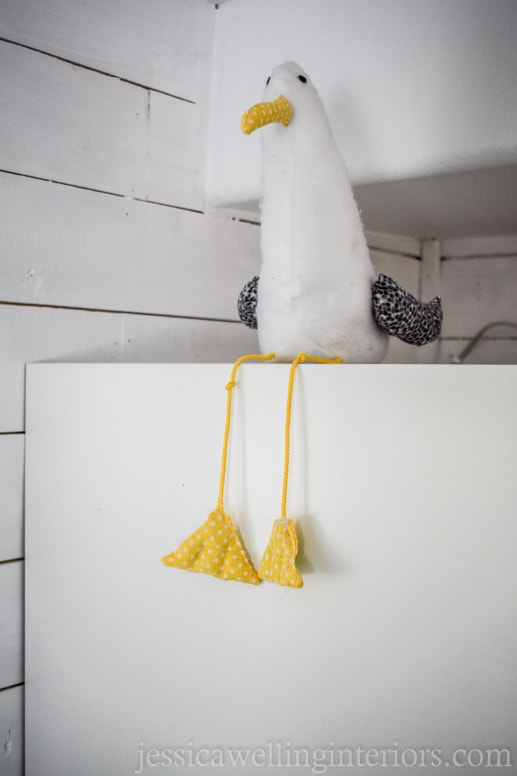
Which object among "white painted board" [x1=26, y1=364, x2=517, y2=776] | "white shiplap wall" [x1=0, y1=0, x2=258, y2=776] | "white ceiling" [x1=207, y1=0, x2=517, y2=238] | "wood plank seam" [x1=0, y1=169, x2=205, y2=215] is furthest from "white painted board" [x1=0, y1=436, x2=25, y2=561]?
"white ceiling" [x1=207, y1=0, x2=517, y2=238]

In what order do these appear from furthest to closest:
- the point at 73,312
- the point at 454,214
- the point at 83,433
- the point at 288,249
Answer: the point at 454,214
the point at 73,312
the point at 83,433
the point at 288,249

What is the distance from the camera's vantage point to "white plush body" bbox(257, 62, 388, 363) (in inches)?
26.2

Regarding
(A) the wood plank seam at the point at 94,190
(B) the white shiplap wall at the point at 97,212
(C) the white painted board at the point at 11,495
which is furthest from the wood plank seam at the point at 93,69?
(C) the white painted board at the point at 11,495

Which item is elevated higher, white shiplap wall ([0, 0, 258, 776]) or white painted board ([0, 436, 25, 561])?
white shiplap wall ([0, 0, 258, 776])

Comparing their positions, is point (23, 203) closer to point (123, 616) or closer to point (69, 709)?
point (123, 616)

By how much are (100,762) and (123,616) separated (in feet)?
0.56

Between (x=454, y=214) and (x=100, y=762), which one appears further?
(x=454, y=214)

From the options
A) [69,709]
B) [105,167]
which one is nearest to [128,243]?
[105,167]

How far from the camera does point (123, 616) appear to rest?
0.74 metres

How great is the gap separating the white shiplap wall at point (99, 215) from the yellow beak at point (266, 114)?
1.05ft

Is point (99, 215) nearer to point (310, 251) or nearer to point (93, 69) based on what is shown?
point (93, 69)

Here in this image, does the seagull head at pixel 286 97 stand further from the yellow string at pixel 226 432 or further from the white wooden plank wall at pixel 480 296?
the white wooden plank wall at pixel 480 296

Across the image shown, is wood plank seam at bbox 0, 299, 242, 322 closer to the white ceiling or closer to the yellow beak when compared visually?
the white ceiling

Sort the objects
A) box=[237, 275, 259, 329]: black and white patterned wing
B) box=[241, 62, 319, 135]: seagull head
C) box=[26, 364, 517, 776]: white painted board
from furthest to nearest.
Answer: box=[237, 275, 259, 329]: black and white patterned wing, box=[241, 62, 319, 135]: seagull head, box=[26, 364, 517, 776]: white painted board
